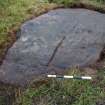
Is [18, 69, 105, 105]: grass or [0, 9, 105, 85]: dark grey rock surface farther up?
[0, 9, 105, 85]: dark grey rock surface

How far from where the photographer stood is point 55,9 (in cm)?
514

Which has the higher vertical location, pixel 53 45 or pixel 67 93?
pixel 53 45

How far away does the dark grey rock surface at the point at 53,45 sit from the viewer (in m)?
3.84

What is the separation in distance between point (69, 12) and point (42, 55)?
1.13 m

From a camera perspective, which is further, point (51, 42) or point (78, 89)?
point (51, 42)

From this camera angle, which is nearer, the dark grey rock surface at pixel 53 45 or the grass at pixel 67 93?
the grass at pixel 67 93

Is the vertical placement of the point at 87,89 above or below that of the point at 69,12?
below

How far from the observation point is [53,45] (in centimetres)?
420

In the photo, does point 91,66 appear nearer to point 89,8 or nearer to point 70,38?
point 70,38

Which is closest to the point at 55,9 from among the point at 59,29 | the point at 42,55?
the point at 59,29

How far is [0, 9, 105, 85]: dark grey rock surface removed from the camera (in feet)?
12.6

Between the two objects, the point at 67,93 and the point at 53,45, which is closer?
the point at 67,93

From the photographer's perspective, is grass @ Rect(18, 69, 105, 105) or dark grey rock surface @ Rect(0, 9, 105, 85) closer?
Answer: grass @ Rect(18, 69, 105, 105)

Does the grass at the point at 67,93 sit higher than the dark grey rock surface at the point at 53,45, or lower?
lower
